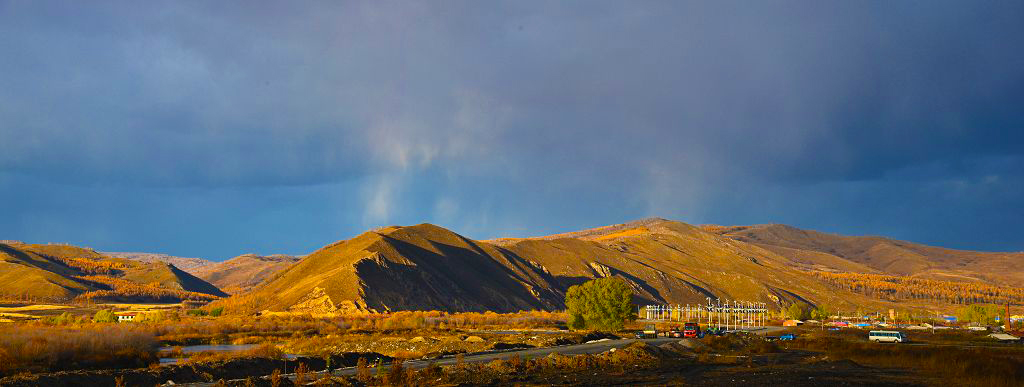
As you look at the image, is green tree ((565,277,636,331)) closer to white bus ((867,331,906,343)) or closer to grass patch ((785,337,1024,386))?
white bus ((867,331,906,343))

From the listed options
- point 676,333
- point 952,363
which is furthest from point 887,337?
point 952,363

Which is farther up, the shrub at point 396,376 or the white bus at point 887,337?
the shrub at point 396,376

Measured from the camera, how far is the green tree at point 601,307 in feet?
358

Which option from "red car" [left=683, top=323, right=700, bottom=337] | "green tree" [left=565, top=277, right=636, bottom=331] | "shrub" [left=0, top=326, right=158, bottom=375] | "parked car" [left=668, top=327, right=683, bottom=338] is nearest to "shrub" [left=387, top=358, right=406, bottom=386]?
"shrub" [left=0, top=326, right=158, bottom=375]

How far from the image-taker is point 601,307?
358 feet

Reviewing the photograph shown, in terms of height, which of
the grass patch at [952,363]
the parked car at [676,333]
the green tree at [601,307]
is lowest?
the parked car at [676,333]

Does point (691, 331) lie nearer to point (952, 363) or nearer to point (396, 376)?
point (952, 363)

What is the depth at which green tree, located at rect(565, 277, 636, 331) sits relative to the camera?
109 meters

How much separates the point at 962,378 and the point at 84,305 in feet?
658


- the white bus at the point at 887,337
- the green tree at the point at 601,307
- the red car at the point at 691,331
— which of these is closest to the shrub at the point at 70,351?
the red car at the point at 691,331

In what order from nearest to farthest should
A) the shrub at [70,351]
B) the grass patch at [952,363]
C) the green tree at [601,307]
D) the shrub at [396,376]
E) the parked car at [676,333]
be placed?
the shrub at [396,376] → the grass patch at [952,363] → the shrub at [70,351] → the parked car at [676,333] → the green tree at [601,307]

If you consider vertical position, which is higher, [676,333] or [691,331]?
[691,331]

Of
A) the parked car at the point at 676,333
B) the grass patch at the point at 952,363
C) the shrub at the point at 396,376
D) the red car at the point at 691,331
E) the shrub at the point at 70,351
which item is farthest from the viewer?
the parked car at the point at 676,333

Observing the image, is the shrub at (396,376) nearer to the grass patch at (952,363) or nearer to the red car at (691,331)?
the grass patch at (952,363)
